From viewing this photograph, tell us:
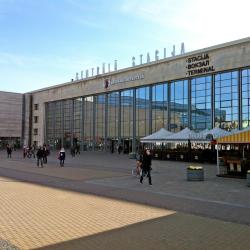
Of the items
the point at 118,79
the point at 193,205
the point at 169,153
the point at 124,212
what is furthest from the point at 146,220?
the point at 118,79

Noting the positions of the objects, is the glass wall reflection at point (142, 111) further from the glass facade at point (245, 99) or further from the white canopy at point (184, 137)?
the white canopy at point (184, 137)

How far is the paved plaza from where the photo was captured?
764 centimetres

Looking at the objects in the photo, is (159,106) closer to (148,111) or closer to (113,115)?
(148,111)

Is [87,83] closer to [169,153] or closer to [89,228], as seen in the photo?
[169,153]

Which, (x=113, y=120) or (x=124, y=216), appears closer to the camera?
(x=124, y=216)

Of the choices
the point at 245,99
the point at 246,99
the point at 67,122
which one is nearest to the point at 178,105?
the point at 245,99

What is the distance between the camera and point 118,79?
5819 cm

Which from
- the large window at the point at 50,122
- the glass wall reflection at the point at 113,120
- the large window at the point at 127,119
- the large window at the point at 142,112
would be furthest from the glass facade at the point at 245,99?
the large window at the point at 50,122

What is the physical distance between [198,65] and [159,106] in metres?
8.19

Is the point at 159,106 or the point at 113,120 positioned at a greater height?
the point at 159,106

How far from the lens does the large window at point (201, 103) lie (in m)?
44.9

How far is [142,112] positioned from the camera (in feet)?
179

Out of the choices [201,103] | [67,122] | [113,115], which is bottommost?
[67,122]

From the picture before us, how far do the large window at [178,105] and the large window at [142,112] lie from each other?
4640 millimetres
